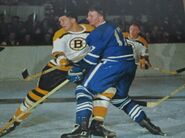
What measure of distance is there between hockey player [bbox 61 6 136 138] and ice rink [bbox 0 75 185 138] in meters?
0.37

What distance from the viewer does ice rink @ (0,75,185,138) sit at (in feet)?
15.9

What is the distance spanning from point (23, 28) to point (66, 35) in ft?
17.7

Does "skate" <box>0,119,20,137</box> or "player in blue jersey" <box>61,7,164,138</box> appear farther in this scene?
"skate" <box>0,119,20,137</box>

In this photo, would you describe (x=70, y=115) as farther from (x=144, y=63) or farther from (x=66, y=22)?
(x=66, y=22)

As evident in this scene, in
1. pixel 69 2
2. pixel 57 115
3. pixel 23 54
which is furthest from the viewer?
pixel 69 2

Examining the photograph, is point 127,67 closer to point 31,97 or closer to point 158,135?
point 158,135

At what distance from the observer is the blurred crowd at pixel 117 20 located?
1003 centimetres

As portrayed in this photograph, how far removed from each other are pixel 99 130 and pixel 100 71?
595 mm

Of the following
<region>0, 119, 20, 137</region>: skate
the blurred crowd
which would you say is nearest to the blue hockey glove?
<region>0, 119, 20, 137</region>: skate

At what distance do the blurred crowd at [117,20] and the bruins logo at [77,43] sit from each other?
157 inches

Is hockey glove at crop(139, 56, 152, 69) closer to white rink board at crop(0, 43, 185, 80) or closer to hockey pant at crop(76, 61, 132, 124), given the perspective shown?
hockey pant at crop(76, 61, 132, 124)

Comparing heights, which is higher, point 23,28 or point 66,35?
point 66,35

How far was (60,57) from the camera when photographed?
4867 mm

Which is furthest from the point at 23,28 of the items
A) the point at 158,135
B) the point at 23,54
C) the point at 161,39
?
the point at 158,135
